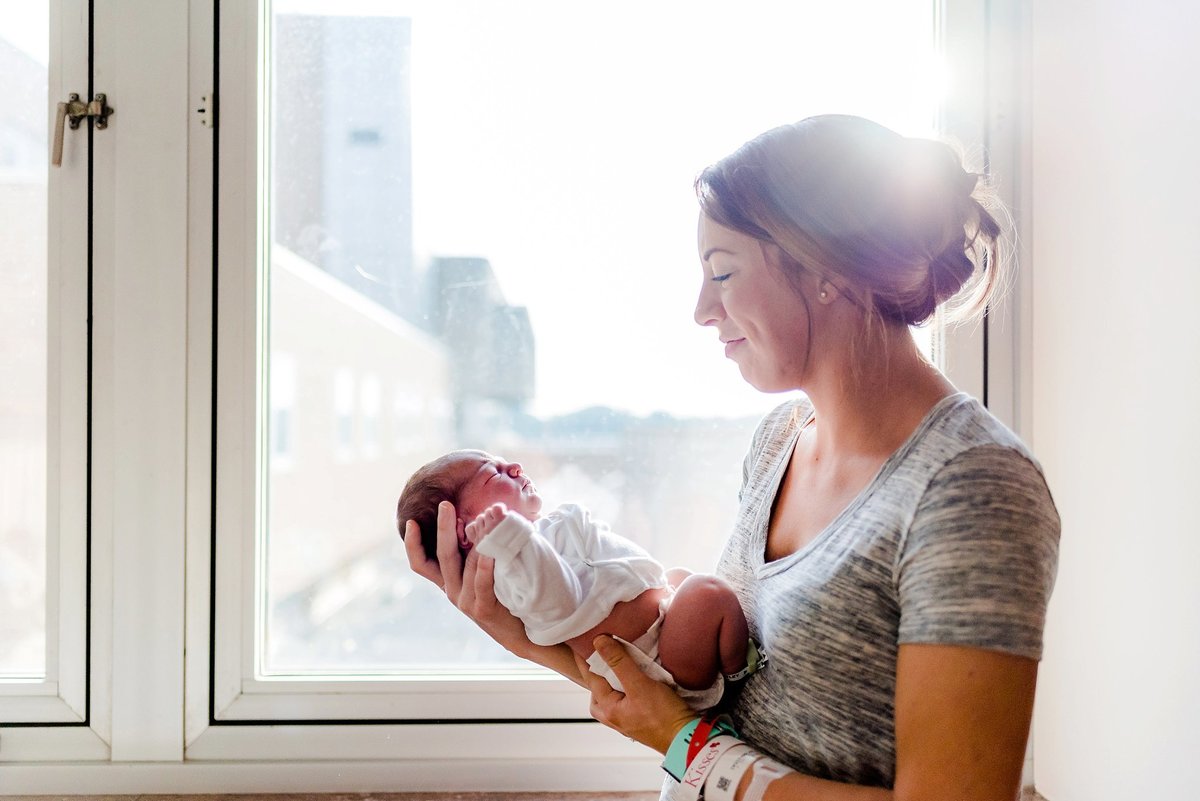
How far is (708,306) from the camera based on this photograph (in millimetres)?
1025

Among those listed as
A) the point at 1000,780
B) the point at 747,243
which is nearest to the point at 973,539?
the point at 1000,780

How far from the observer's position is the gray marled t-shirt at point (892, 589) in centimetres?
74

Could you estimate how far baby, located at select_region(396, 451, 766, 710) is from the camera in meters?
1.00

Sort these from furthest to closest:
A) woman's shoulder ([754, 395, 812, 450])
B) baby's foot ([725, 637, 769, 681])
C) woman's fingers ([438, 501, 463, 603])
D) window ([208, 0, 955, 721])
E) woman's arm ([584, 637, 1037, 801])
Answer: window ([208, 0, 955, 721]) < woman's shoulder ([754, 395, 812, 450]) < woman's fingers ([438, 501, 463, 603]) < baby's foot ([725, 637, 769, 681]) < woman's arm ([584, 637, 1037, 801])

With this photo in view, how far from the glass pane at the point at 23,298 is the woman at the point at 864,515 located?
2.51 feet

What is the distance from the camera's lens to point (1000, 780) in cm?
73

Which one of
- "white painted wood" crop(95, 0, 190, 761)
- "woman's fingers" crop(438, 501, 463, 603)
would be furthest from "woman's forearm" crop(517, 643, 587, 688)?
"white painted wood" crop(95, 0, 190, 761)

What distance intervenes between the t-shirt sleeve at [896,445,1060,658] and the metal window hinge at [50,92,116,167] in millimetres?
1347

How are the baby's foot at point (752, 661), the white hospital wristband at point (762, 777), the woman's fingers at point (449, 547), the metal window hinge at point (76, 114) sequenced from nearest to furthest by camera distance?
1. the white hospital wristband at point (762, 777)
2. the baby's foot at point (752, 661)
3. the woman's fingers at point (449, 547)
4. the metal window hinge at point (76, 114)

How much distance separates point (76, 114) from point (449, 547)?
955 millimetres

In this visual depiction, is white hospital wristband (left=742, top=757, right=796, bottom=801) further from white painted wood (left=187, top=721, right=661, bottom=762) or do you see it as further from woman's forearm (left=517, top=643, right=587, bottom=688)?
white painted wood (left=187, top=721, right=661, bottom=762)

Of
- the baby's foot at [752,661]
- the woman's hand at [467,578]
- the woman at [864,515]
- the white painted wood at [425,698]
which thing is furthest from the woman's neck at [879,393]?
the white painted wood at [425,698]

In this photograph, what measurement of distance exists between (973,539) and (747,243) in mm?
395

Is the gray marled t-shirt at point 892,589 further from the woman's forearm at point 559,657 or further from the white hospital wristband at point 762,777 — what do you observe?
the woman's forearm at point 559,657
